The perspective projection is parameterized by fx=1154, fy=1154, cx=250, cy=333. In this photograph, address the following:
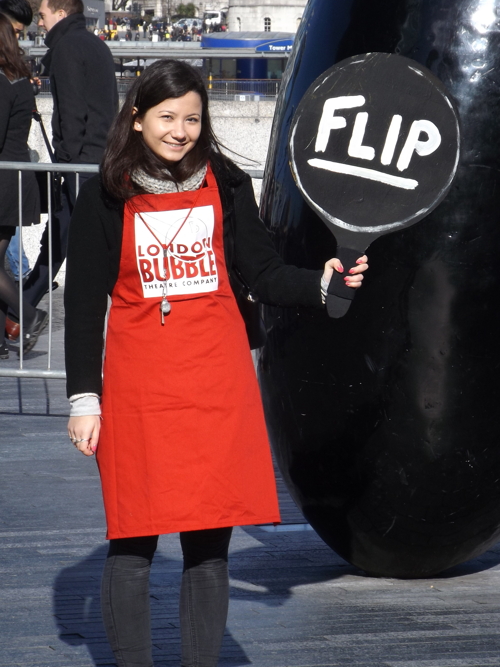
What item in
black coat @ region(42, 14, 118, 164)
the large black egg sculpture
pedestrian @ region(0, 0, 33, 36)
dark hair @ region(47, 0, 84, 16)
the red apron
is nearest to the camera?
the red apron

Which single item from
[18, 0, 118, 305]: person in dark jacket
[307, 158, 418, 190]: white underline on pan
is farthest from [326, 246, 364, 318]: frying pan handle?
[18, 0, 118, 305]: person in dark jacket

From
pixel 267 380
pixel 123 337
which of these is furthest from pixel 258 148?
pixel 123 337

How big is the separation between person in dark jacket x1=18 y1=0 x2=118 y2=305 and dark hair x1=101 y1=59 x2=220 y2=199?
154 inches

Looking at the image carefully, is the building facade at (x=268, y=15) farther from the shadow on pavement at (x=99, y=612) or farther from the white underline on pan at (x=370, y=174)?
the white underline on pan at (x=370, y=174)

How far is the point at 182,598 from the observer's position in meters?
2.82

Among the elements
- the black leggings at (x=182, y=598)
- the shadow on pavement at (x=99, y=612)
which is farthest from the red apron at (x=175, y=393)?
the shadow on pavement at (x=99, y=612)

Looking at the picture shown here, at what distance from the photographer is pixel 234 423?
271 cm

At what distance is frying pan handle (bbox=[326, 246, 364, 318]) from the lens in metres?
2.54

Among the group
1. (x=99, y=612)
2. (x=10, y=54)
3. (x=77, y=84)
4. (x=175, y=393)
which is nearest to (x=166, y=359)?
(x=175, y=393)

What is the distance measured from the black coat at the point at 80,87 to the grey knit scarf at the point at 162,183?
417 centimetres

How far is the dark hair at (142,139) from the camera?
273 centimetres

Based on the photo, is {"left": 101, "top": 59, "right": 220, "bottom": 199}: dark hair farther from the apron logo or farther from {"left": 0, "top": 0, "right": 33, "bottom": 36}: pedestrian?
{"left": 0, "top": 0, "right": 33, "bottom": 36}: pedestrian

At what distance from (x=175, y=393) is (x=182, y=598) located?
1.73ft

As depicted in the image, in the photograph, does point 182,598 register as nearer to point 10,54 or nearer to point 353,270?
point 353,270
